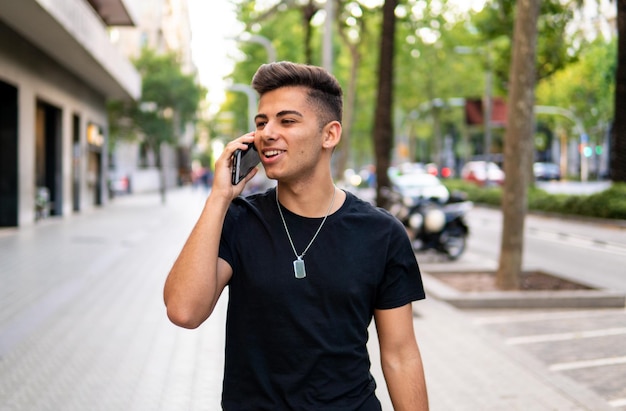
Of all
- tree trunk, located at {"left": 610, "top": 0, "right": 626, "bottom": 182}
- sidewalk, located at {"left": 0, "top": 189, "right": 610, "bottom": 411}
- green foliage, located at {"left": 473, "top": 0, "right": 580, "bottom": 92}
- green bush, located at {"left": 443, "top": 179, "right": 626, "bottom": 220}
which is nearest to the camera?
sidewalk, located at {"left": 0, "top": 189, "right": 610, "bottom": 411}

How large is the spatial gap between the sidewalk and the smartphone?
3.20 m

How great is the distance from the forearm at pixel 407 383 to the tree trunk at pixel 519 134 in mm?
8337

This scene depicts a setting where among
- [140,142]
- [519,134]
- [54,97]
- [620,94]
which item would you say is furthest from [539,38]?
[140,142]

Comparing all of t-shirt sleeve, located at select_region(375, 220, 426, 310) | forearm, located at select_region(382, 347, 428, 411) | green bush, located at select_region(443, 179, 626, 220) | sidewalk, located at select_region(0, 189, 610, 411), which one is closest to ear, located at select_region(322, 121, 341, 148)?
t-shirt sleeve, located at select_region(375, 220, 426, 310)

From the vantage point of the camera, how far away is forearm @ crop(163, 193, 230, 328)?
2299 millimetres

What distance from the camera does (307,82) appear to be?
239 centimetres

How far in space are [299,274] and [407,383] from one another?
1.48 ft

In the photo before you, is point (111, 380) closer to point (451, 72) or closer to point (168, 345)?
point (168, 345)

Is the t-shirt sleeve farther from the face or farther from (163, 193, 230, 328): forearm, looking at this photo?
(163, 193, 230, 328): forearm

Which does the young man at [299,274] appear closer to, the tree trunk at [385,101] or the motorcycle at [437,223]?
the motorcycle at [437,223]

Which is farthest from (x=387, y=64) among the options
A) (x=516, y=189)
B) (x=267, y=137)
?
(x=267, y=137)

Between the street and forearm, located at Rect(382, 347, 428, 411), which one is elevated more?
forearm, located at Rect(382, 347, 428, 411)

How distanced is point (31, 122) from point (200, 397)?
19.5 metres

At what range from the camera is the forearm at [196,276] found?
230 centimetres
